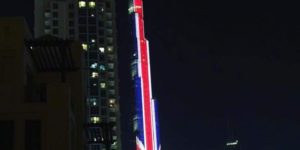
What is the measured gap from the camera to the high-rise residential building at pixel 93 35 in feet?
533

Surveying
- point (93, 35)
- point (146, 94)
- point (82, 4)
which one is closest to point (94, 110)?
point (146, 94)

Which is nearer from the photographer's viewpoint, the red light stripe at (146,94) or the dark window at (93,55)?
the red light stripe at (146,94)

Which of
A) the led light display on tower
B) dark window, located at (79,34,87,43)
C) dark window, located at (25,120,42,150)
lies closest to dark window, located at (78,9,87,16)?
dark window, located at (79,34,87,43)

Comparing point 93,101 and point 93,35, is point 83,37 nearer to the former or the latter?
point 93,35

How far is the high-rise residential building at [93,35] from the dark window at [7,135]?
11703 cm

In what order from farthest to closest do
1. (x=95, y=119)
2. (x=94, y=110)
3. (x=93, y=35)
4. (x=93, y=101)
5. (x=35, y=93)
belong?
(x=93, y=35) < (x=93, y=101) < (x=94, y=110) < (x=95, y=119) < (x=35, y=93)

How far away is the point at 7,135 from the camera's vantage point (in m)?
41.9

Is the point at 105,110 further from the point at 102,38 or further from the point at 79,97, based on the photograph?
the point at 79,97

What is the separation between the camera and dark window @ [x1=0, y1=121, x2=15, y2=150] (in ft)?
136

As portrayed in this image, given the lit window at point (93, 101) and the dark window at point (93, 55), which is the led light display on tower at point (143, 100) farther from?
the dark window at point (93, 55)

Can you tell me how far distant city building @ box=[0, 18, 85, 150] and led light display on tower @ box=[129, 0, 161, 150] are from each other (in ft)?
311

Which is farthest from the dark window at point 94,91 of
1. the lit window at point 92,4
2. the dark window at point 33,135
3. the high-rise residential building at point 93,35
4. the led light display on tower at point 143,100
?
the dark window at point 33,135

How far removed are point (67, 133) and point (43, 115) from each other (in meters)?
2.09

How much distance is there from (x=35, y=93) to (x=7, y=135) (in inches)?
305
